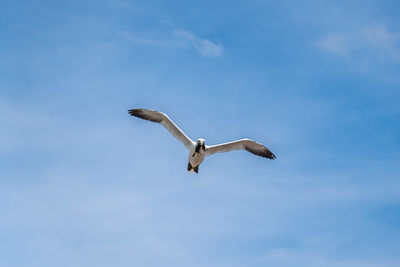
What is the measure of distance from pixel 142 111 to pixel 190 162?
5.34m

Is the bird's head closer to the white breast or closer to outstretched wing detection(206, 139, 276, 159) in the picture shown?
the white breast

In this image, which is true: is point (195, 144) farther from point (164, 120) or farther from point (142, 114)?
point (142, 114)

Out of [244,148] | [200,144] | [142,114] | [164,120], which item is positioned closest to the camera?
[200,144]

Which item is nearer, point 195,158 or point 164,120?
point 195,158

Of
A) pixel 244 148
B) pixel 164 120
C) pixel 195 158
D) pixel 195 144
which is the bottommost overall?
pixel 195 158

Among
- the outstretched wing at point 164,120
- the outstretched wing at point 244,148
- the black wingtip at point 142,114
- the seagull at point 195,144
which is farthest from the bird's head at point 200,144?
the black wingtip at point 142,114

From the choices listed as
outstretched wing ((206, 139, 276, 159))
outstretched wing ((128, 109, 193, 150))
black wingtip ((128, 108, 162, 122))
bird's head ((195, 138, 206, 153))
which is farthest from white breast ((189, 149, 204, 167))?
black wingtip ((128, 108, 162, 122))

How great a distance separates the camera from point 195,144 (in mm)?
43406

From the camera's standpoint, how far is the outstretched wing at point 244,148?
4467 centimetres

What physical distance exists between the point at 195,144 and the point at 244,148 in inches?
182

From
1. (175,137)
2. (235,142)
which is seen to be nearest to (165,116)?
(175,137)

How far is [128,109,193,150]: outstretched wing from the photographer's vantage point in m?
44.2

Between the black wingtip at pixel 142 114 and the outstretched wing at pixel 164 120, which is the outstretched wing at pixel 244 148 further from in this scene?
the black wingtip at pixel 142 114

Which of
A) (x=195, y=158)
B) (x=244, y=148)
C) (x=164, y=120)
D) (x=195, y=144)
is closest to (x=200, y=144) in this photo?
(x=195, y=144)
